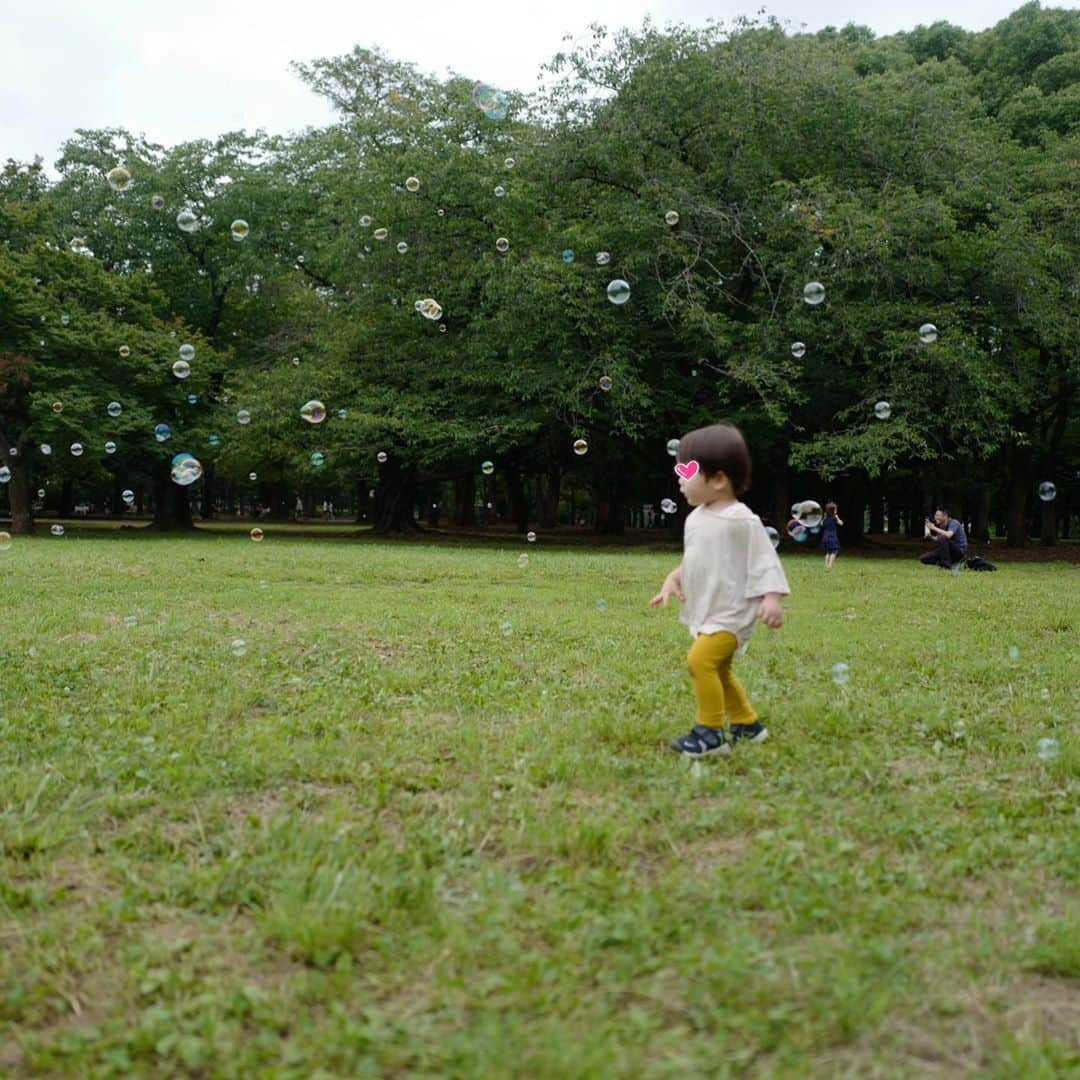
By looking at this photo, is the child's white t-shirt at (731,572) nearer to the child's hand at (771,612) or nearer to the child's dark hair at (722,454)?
the child's hand at (771,612)

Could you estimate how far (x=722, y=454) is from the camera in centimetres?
480

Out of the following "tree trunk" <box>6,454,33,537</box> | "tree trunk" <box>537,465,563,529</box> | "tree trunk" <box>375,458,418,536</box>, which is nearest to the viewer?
"tree trunk" <box>6,454,33,537</box>

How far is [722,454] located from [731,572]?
607 mm

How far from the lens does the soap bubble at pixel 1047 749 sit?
15.4ft

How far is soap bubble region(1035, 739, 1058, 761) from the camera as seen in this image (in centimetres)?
469

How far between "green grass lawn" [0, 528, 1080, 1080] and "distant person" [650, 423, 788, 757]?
0.28 m

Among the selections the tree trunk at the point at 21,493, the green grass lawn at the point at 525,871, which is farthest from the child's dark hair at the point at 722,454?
the tree trunk at the point at 21,493

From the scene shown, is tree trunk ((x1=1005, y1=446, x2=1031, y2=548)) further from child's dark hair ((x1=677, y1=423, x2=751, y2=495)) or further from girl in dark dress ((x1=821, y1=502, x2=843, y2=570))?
child's dark hair ((x1=677, y1=423, x2=751, y2=495))

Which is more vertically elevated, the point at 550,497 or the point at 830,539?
the point at 550,497

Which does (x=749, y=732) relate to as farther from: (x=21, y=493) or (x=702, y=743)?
(x=21, y=493)

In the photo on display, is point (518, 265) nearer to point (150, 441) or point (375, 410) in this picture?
point (375, 410)

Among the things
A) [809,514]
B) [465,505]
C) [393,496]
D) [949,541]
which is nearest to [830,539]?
[949,541]

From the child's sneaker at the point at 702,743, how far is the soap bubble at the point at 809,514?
658 cm

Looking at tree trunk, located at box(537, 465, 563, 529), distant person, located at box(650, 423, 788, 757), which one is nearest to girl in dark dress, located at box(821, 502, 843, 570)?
distant person, located at box(650, 423, 788, 757)
